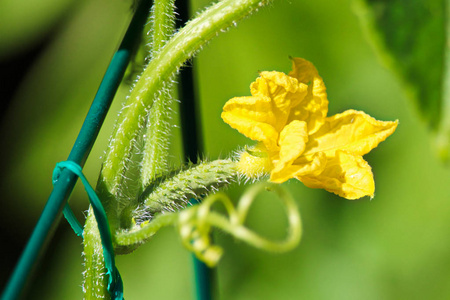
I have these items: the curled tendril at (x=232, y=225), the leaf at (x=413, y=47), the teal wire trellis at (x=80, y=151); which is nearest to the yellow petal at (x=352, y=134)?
the curled tendril at (x=232, y=225)

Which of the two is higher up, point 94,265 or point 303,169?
point 303,169

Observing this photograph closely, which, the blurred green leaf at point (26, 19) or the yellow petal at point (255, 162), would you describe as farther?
the blurred green leaf at point (26, 19)

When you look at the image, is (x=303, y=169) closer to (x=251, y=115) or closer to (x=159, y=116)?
(x=251, y=115)

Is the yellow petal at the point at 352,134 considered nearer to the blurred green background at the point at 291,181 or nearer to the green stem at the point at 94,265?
the green stem at the point at 94,265

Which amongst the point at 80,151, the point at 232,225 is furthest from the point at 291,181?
the point at 232,225

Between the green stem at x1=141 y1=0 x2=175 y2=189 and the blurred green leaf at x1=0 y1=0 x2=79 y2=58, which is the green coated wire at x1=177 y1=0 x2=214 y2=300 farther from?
the blurred green leaf at x1=0 y1=0 x2=79 y2=58

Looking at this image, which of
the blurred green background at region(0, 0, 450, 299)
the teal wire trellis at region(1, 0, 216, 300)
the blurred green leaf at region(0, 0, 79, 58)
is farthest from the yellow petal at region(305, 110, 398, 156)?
the blurred green leaf at region(0, 0, 79, 58)
